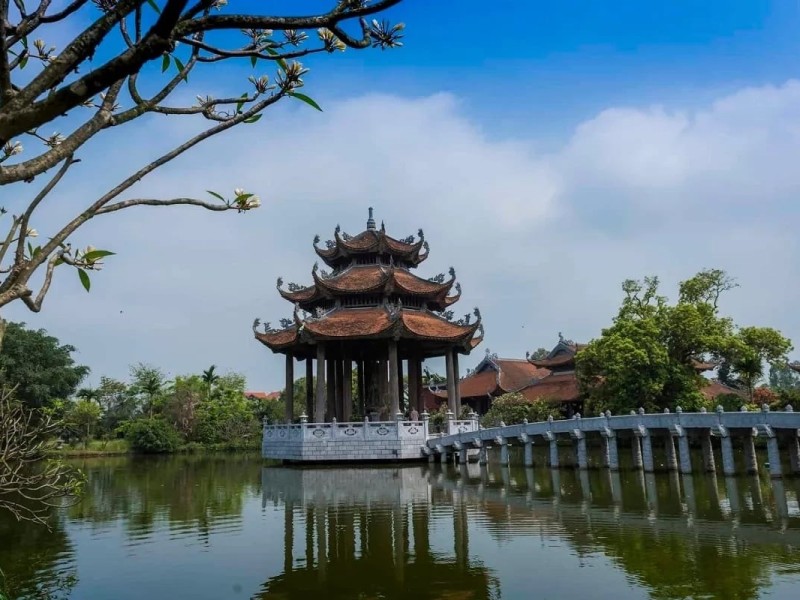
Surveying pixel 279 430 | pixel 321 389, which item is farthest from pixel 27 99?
pixel 279 430

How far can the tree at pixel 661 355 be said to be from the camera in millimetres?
30047

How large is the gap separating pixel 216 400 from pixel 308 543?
44605 mm

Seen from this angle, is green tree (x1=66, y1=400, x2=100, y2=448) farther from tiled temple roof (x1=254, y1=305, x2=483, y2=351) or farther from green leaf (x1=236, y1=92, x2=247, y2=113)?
green leaf (x1=236, y1=92, x2=247, y2=113)

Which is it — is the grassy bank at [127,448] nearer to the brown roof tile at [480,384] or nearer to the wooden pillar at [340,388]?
the brown roof tile at [480,384]

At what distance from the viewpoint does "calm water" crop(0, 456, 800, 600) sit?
28.8 feet

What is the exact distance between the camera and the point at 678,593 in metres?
7.96

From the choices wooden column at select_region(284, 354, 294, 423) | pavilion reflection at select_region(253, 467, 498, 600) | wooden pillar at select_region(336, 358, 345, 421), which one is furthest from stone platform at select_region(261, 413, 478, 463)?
pavilion reflection at select_region(253, 467, 498, 600)

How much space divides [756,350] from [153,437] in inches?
1469

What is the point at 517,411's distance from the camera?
35.3m

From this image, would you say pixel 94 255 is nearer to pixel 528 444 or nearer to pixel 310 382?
pixel 528 444

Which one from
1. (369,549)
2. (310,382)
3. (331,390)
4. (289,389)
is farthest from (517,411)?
(369,549)

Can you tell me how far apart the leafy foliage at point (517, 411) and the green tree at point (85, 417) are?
29.9m

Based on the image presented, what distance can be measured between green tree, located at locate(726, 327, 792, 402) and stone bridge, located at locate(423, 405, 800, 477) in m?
8.25

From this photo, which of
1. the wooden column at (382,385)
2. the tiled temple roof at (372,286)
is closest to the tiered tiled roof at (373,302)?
the tiled temple roof at (372,286)
